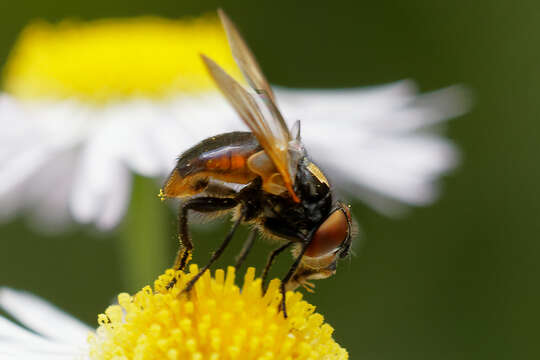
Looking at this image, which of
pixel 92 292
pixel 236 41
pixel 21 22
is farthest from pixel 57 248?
pixel 236 41

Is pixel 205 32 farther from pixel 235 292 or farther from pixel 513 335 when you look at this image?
pixel 235 292

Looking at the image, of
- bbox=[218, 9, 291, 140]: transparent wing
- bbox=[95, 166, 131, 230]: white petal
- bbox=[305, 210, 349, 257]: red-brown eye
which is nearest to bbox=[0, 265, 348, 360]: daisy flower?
bbox=[305, 210, 349, 257]: red-brown eye

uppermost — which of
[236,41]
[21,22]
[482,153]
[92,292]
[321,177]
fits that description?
[236,41]

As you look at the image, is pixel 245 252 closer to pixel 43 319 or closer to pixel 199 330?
pixel 199 330

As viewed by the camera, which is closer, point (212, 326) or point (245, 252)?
point (212, 326)

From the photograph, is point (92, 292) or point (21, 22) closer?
point (92, 292)

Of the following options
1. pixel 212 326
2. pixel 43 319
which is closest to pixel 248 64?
pixel 212 326

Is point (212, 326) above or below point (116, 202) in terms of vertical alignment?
above
